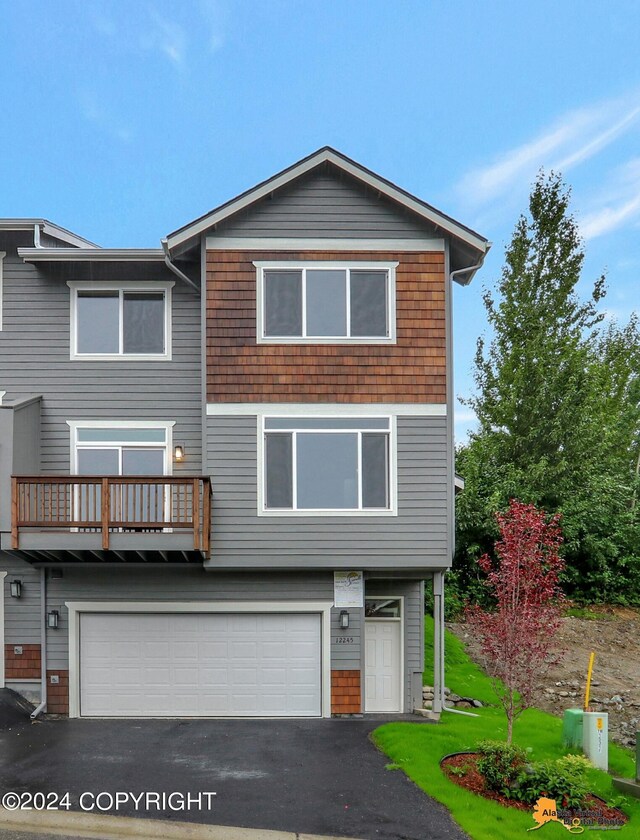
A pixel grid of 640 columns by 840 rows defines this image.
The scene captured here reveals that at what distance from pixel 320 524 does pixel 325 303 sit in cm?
367

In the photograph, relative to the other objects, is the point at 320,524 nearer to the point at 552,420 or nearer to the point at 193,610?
the point at 193,610

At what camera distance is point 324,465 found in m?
12.0

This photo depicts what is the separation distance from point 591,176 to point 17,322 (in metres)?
22.2

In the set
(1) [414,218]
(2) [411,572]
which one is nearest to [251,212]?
(1) [414,218]

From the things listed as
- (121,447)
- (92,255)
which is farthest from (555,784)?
(92,255)

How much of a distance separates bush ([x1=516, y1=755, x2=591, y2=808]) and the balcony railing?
18.3 ft

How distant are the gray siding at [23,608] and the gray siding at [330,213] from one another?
23.0 feet

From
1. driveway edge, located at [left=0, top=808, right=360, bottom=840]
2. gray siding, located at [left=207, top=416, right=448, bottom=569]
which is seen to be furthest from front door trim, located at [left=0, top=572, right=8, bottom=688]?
driveway edge, located at [left=0, top=808, right=360, bottom=840]

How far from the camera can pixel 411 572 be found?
12.5 meters

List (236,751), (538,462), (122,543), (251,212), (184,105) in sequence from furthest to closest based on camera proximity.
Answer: (184,105) < (538,462) < (251,212) < (122,543) < (236,751)

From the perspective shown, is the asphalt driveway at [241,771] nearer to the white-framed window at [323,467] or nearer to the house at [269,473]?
the house at [269,473]

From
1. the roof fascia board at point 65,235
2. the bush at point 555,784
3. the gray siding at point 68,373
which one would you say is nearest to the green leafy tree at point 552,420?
the gray siding at point 68,373

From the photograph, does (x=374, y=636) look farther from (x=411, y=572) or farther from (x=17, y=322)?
(x=17, y=322)

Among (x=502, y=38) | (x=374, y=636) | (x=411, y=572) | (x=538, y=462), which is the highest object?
(x=502, y=38)
